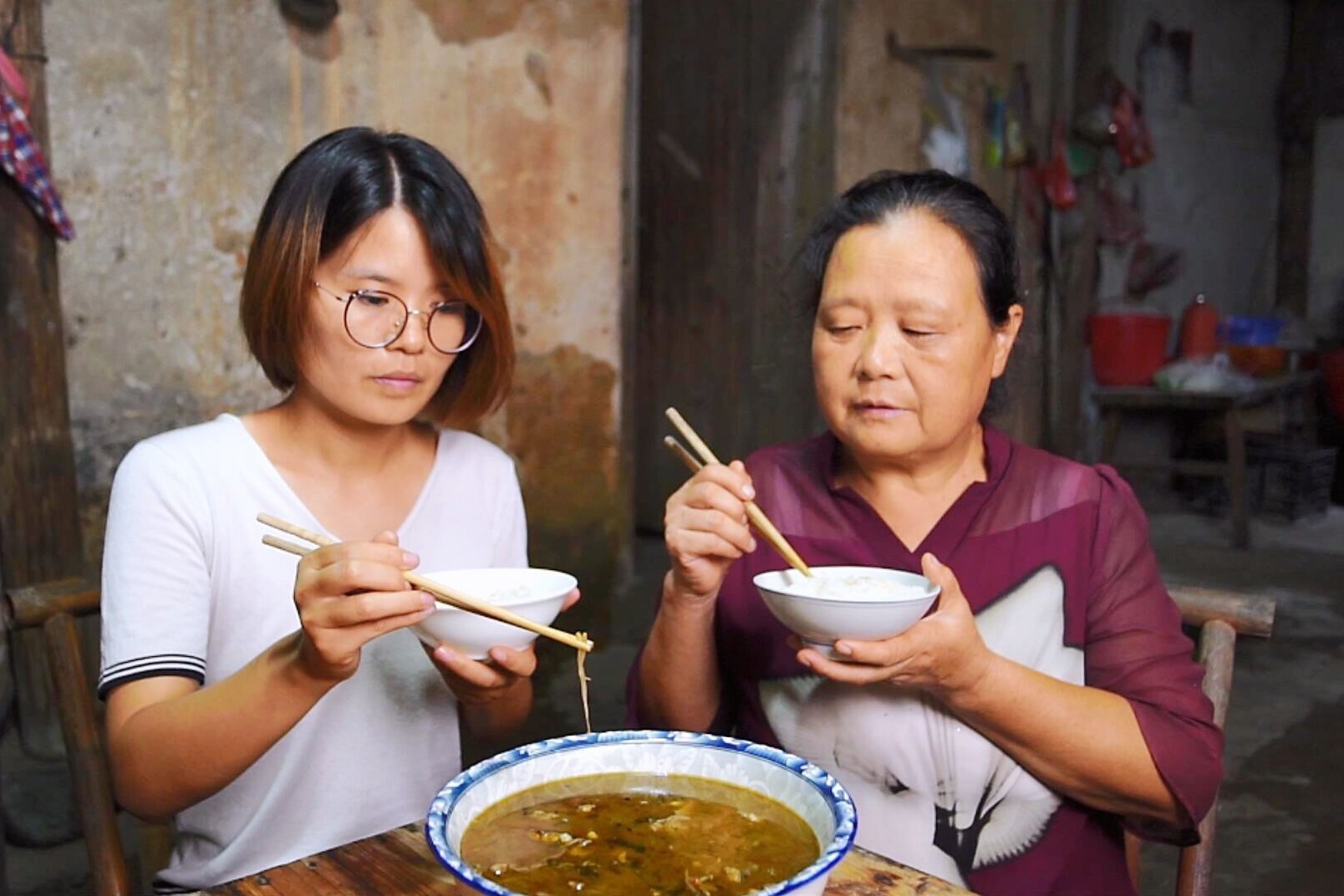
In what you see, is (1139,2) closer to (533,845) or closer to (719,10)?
(719,10)

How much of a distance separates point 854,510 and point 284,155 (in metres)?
2.92

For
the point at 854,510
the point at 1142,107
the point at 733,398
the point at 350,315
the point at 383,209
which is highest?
the point at 1142,107

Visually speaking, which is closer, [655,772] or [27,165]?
[655,772]

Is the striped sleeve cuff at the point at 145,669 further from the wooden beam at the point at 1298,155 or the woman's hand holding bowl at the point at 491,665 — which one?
the wooden beam at the point at 1298,155

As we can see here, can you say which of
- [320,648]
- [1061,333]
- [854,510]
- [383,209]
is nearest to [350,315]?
[383,209]

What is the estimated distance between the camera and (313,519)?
181 cm

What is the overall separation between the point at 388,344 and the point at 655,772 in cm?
81

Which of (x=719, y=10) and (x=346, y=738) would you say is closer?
(x=346, y=738)

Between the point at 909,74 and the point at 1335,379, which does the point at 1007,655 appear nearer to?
the point at 909,74

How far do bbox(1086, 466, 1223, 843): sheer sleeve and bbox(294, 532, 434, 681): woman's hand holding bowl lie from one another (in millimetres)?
1047

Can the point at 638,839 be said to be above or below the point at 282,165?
below

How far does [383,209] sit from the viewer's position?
1.74 metres

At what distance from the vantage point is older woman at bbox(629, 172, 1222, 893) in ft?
5.18

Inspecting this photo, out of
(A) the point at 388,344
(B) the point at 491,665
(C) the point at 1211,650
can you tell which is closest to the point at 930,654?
(B) the point at 491,665
